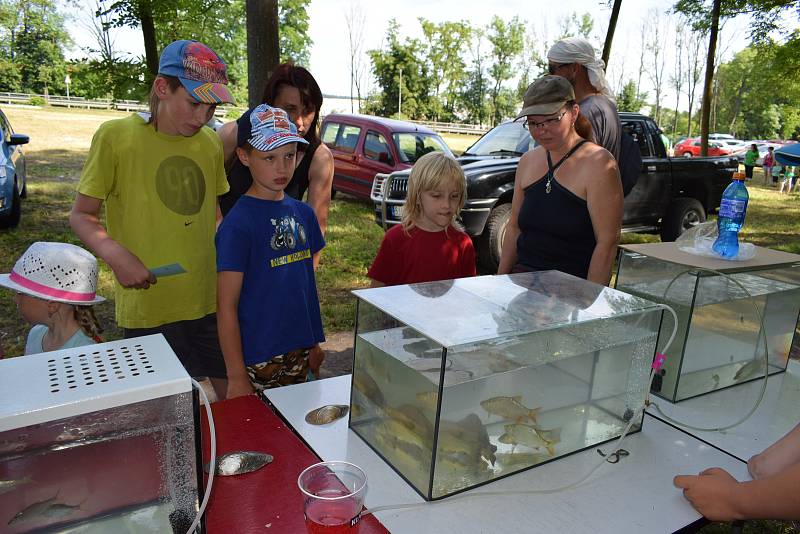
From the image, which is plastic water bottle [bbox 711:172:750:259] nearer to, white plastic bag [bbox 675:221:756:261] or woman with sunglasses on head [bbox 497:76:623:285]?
white plastic bag [bbox 675:221:756:261]

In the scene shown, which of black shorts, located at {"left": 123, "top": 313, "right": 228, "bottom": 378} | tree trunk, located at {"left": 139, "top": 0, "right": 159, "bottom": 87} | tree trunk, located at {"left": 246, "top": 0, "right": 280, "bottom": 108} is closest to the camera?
black shorts, located at {"left": 123, "top": 313, "right": 228, "bottom": 378}

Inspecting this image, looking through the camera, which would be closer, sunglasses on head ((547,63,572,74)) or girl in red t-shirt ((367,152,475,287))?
girl in red t-shirt ((367,152,475,287))

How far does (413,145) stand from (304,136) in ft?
26.0

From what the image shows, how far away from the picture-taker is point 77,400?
0.91 meters

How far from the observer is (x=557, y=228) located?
8.06ft

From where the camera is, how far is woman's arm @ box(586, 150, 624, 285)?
232cm

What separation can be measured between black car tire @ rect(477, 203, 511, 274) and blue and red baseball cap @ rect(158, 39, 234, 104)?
15.9 ft

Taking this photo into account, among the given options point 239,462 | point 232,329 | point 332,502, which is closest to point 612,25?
point 232,329

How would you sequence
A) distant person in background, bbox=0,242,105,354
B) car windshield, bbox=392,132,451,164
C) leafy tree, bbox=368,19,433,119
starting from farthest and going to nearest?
leafy tree, bbox=368,19,433,119 < car windshield, bbox=392,132,451,164 < distant person in background, bbox=0,242,105,354

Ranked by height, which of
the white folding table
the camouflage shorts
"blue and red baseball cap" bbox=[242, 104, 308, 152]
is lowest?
the camouflage shorts

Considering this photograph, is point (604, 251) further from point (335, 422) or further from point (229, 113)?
point (229, 113)

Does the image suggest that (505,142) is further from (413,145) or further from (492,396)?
(492,396)

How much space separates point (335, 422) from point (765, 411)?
1493 millimetres

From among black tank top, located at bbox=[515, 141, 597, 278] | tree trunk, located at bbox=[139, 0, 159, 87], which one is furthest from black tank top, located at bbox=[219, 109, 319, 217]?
tree trunk, located at bbox=[139, 0, 159, 87]
